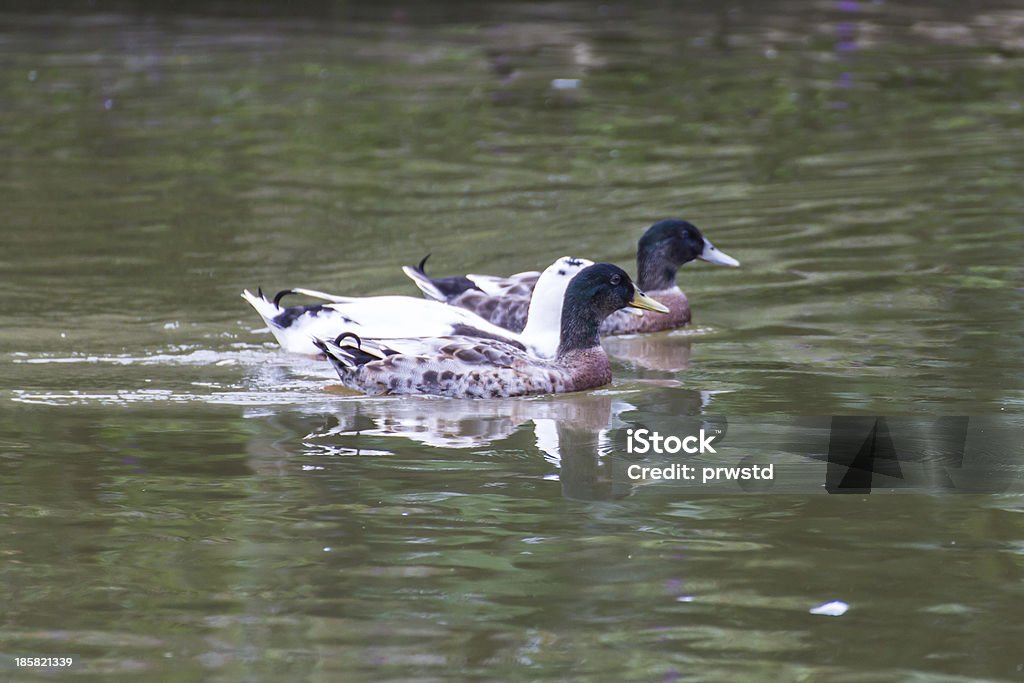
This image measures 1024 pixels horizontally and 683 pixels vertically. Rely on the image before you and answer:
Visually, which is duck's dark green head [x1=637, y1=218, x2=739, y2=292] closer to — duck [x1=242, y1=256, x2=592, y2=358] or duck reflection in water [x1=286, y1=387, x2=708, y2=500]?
duck [x1=242, y1=256, x2=592, y2=358]

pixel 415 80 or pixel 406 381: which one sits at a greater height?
pixel 415 80

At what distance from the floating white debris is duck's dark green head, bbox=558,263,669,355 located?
4489mm

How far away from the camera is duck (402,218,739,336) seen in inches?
492

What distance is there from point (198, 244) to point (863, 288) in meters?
A: 5.70

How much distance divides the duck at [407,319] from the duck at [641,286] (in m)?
1.03

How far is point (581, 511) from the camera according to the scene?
7.56 metres

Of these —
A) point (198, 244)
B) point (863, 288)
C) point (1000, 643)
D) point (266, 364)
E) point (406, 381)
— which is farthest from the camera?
point (198, 244)

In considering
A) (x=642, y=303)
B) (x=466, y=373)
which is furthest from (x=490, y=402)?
(x=642, y=303)

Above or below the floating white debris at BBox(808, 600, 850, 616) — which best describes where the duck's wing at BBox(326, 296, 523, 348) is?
above

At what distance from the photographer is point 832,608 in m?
6.29

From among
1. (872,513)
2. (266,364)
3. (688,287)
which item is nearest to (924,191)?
(688,287)

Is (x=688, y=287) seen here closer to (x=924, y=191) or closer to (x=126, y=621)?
(x=924, y=191)

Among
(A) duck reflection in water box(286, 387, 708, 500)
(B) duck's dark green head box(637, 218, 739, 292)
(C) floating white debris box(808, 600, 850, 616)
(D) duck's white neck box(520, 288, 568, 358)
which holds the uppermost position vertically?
(B) duck's dark green head box(637, 218, 739, 292)

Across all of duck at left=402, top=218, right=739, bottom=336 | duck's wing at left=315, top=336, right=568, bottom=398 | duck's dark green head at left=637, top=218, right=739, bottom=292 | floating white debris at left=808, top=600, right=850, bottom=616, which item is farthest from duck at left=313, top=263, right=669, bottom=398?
floating white debris at left=808, top=600, right=850, bottom=616
